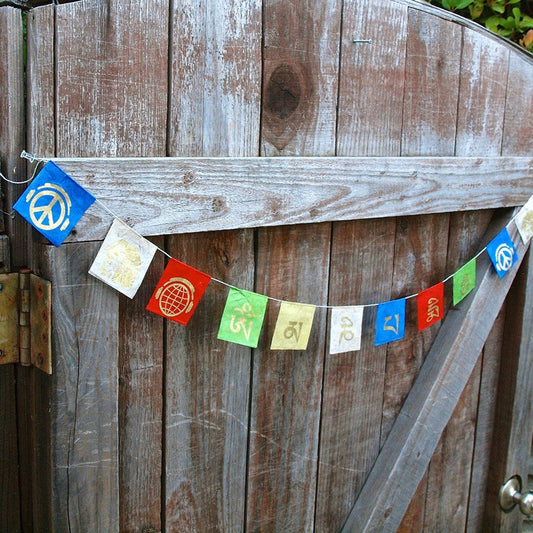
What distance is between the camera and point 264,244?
1.64m

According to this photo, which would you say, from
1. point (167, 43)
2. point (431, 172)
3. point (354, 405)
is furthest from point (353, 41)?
point (354, 405)

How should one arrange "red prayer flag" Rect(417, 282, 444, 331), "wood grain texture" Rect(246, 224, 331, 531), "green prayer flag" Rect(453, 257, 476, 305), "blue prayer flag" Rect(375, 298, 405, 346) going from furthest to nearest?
1. "green prayer flag" Rect(453, 257, 476, 305)
2. "red prayer flag" Rect(417, 282, 444, 331)
3. "blue prayer flag" Rect(375, 298, 405, 346)
4. "wood grain texture" Rect(246, 224, 331, 531)

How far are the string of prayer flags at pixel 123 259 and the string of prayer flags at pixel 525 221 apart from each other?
1.26 m

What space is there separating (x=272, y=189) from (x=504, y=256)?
3.09 ft

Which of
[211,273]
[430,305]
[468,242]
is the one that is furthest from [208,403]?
[468,242]

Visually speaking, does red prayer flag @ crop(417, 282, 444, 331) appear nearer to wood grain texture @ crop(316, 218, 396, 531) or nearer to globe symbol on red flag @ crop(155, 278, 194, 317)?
wood grain texture @ crop(316, 218, 396, 531)

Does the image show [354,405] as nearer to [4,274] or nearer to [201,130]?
[201,130]

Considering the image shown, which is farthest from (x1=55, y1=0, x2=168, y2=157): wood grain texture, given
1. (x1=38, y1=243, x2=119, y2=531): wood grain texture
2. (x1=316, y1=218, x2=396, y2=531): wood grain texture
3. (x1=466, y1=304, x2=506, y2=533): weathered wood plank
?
(x1=466, y1=304, x2=506, y2=533): weathered wood plank

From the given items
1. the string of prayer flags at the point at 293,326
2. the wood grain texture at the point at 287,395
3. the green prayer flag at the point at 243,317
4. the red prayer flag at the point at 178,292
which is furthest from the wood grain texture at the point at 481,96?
the red prayer flag at the point at 178,292

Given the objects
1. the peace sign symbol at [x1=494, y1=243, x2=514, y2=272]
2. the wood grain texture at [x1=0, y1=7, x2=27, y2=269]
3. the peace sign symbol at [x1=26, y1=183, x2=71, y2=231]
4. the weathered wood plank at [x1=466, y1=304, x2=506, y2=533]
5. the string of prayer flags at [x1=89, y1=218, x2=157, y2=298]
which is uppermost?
the wood grain texture at [x1=0, y1=7, x2=27, y2=269]

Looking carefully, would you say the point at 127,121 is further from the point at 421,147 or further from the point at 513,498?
the point at 513,498

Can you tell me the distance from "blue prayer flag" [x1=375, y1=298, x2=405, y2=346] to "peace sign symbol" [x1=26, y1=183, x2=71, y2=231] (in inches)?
33.6

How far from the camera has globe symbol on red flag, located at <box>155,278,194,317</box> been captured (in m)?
1.41

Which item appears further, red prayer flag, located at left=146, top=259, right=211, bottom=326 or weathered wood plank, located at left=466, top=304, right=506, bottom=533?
weathered wood plank, located at left=466, top=304, right=506, bottom=533
